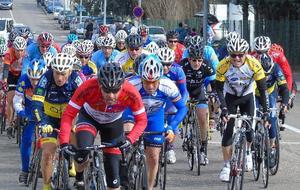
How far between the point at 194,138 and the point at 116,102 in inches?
178

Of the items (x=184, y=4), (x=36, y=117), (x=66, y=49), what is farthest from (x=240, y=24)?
(x=36, y=117)

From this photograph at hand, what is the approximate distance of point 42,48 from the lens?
14.2 metres

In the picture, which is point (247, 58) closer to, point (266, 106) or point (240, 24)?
point (266, 106)

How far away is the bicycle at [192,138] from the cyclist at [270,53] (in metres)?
1.27

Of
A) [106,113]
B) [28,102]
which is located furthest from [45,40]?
[106,113]

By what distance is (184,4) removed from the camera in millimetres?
68375

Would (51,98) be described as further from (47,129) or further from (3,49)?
(3,49)

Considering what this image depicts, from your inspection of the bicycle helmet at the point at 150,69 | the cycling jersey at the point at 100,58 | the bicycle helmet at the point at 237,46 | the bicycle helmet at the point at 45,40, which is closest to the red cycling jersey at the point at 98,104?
the bicycle helmet at the point at 150,69

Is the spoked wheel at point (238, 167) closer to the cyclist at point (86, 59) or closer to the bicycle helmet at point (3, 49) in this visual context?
the cyclist at point (86, 59)

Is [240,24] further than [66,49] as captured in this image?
Yes

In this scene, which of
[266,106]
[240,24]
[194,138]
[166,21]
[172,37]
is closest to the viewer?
[266,106]

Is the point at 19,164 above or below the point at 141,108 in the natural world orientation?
below

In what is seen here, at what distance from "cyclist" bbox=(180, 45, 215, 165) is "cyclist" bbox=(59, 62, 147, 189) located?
4.25 m

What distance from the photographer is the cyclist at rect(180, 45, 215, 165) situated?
42.9ft
